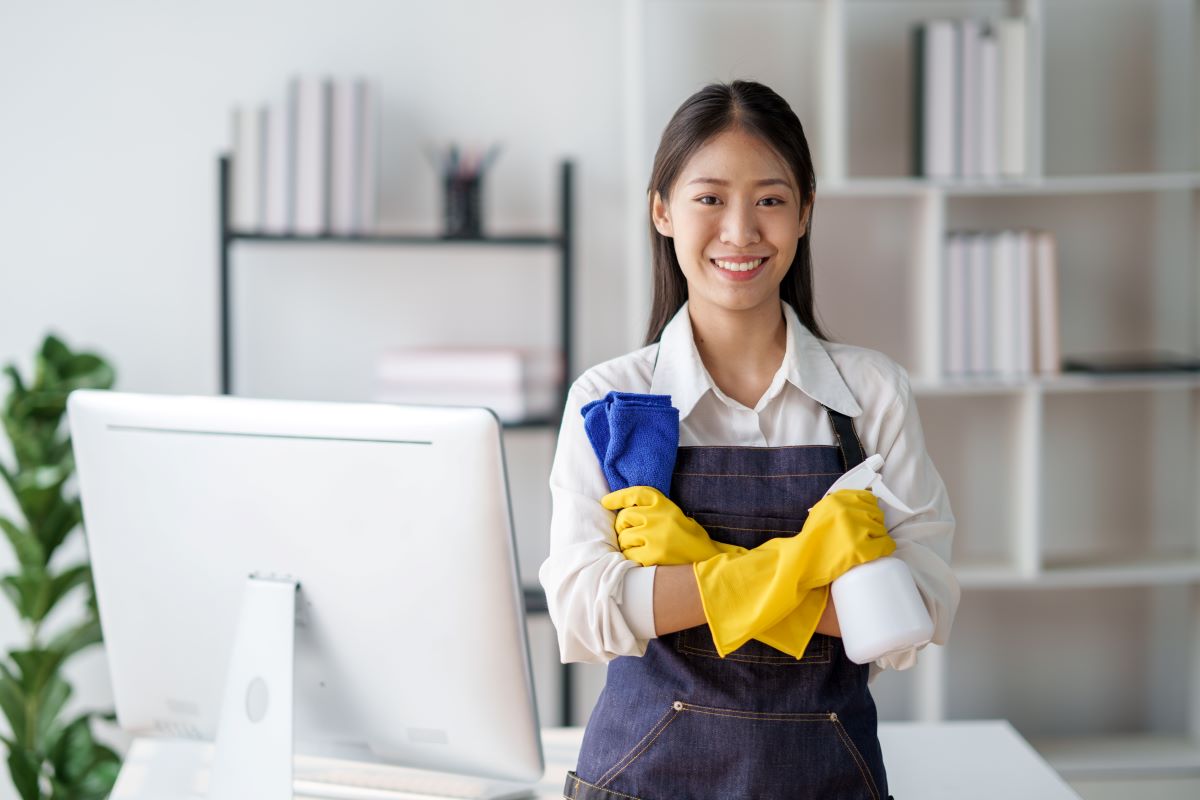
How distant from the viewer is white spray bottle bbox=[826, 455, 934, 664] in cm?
102

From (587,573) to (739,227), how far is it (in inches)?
15.8

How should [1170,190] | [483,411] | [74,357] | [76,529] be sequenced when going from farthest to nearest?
[1170,190]
[76,529]
[74,357]
[483,411]

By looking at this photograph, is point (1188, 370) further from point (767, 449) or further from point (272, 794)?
point (272, 794)

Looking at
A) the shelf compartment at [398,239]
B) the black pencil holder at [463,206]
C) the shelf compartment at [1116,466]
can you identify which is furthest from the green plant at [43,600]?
the shelf compartment at [1116,466]

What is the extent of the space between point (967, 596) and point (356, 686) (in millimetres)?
2034

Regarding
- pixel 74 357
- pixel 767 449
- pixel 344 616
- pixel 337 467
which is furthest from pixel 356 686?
pixel 74 357

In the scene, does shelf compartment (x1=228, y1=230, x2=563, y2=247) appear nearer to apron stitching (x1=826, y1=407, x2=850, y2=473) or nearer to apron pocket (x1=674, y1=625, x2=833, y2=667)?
apron stitching (x1=826, y1=407, x2=850, y2=473)

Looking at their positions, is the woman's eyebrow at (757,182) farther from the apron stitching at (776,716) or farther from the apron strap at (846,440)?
the apron stitching at (776,716)

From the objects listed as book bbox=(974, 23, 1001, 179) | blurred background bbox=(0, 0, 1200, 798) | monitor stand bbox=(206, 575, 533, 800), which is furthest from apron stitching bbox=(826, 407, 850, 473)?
book bbox=(974, 23, 1001, 179)

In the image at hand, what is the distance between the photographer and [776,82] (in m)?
2.80

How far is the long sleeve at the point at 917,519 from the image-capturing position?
118 centimetres

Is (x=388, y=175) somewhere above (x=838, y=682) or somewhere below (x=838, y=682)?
above

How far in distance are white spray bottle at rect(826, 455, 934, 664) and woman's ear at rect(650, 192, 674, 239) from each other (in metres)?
0.49

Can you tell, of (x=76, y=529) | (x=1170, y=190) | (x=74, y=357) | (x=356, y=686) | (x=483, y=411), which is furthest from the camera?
(x=1170, y=190)
